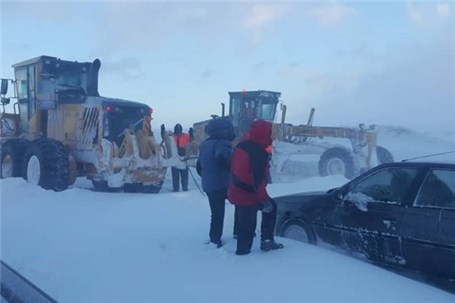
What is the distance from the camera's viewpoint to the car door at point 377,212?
5.37 meters

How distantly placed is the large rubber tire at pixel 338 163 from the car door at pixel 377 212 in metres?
10.3

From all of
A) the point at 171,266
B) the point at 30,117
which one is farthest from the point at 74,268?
the point at 30,117

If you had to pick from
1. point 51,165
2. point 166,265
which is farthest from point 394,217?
point 51,165

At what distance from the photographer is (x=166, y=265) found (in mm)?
5312

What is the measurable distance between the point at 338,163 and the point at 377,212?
10996 mm

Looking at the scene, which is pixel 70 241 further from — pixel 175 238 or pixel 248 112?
pixel 248 112

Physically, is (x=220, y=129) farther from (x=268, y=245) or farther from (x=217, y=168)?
(x=268, y=245)

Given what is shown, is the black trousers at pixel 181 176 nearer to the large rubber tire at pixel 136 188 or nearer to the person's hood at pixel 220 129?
the large rubber tire at pixel 136 188

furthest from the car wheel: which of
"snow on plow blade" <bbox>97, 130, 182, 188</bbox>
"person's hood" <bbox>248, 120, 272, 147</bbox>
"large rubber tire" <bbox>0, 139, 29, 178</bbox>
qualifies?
"person's hood" <bbox>248, 120, 272, 147</bbox>

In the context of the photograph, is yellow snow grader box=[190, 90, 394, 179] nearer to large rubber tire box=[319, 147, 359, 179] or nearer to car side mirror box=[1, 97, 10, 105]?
large rubber tire box=[319, 147, 359, 179]

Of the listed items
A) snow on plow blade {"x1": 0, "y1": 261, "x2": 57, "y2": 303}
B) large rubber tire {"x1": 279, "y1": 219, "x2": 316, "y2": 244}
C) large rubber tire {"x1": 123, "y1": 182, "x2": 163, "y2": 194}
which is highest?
large rubber tire {"x1": 279, "y1": 219, "x2": 316, "y2": 244}

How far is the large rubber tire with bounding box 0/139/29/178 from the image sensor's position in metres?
12.2

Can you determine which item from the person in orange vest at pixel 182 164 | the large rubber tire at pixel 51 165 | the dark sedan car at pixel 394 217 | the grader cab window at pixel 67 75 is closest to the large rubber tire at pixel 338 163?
the person in orange vest at pixel 182 164

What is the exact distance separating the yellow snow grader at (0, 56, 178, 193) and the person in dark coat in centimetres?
477
